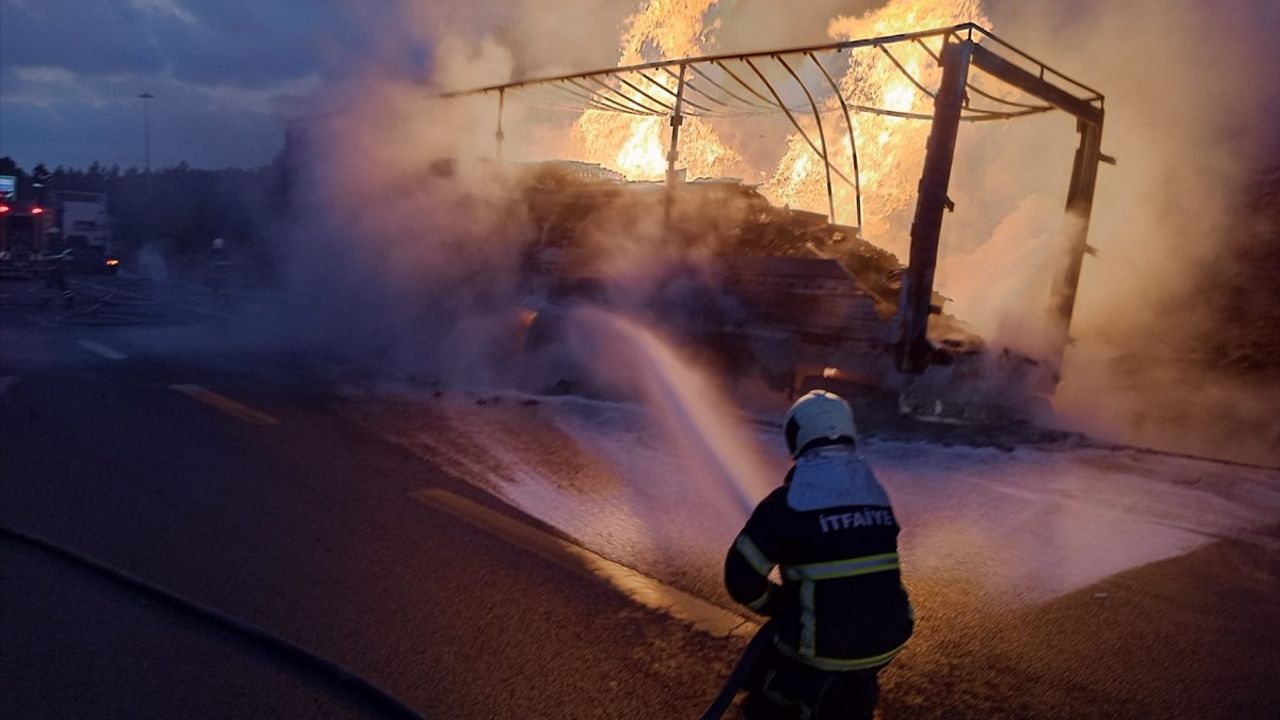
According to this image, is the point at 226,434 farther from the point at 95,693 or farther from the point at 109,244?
the point at 109,244

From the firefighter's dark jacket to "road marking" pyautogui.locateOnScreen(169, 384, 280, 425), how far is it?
738cm

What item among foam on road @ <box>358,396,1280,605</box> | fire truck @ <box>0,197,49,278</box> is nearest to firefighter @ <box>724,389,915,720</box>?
foam on road @ <box>358,396,1280,605</box>

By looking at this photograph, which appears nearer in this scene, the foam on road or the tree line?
the foam on road

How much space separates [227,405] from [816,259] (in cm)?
629

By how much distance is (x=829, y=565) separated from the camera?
7.60 feet

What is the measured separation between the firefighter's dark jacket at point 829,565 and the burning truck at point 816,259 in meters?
6.45

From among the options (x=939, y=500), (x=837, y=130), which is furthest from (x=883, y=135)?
(x=939, y=500)

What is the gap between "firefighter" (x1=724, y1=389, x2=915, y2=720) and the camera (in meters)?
2.33

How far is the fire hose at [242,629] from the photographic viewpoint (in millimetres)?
3516

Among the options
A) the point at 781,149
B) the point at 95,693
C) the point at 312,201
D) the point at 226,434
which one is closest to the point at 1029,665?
the point at 95,693

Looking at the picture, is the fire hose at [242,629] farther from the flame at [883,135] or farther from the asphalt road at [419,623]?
the flame at [883,135]

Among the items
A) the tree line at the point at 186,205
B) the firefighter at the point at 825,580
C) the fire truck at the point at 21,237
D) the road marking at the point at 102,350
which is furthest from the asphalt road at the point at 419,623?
the fire truck at the point at 21,237

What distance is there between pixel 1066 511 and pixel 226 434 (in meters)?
6.89

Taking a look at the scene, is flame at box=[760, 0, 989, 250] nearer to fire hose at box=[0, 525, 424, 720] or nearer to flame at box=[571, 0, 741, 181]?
flame at box=[571, 0, 741, 181]
